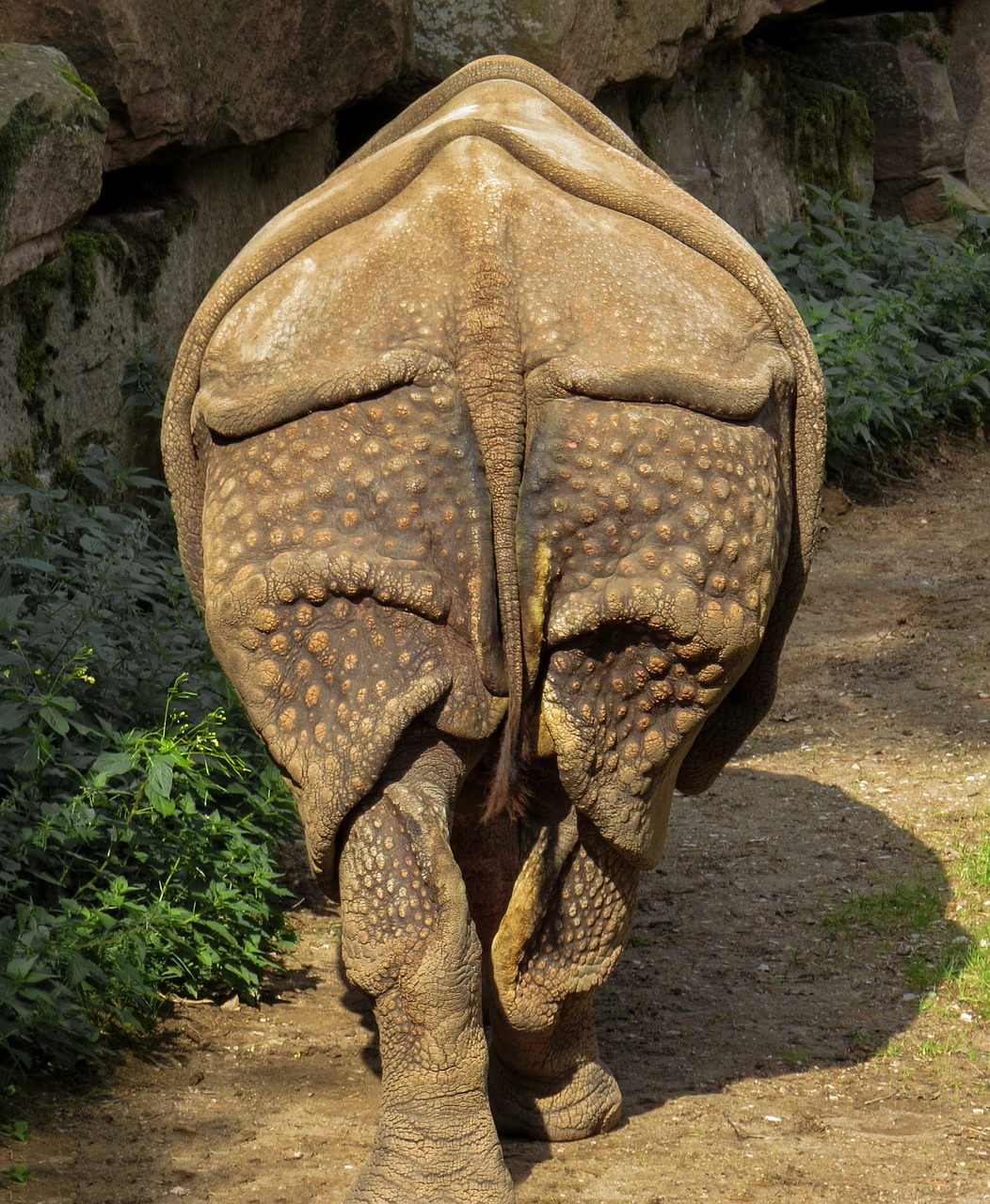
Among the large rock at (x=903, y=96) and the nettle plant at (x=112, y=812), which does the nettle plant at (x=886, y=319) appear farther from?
the nettle plant at (x=112, y=812)

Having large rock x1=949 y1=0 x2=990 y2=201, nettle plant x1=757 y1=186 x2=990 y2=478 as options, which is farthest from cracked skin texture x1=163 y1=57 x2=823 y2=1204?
large rock x1=949 y1=0 x2=990 y2=201

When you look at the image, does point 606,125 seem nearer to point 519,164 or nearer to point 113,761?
point 519,164

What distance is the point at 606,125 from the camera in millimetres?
3740

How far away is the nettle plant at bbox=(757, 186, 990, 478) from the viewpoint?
8852mm

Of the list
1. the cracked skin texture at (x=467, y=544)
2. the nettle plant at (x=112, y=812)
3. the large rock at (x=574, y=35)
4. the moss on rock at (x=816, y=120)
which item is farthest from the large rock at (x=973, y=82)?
the cracked skin texture at (x=467, y=544)

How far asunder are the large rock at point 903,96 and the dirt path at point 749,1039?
19.8 feet

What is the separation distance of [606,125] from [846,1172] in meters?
2.32

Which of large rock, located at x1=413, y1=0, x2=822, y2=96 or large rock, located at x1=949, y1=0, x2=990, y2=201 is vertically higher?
large rock, located at x1=413, y1=0, x2=822, y2=96

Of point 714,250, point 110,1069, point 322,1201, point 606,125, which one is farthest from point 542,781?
point 606,125

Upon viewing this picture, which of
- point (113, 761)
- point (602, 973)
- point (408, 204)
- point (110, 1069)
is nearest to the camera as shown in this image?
point (408, 204)

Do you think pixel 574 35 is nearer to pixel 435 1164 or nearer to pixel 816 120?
pixel 816 120

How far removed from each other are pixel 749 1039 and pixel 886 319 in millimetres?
6320

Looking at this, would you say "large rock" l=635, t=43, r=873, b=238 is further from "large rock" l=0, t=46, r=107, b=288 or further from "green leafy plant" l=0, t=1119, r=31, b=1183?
"green leafy plant" l=0, t=1119, r=31, b=1183

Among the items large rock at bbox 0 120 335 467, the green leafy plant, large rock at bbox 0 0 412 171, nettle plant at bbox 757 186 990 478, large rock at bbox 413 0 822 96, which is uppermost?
large rock at bbox 0 0 412 171
